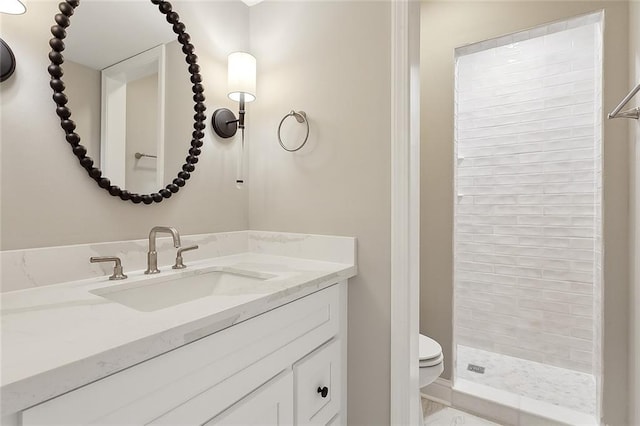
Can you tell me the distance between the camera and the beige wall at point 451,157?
1655 millimetres

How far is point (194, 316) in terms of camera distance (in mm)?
717

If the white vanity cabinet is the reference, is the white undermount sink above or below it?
above

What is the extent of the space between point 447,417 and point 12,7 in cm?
252

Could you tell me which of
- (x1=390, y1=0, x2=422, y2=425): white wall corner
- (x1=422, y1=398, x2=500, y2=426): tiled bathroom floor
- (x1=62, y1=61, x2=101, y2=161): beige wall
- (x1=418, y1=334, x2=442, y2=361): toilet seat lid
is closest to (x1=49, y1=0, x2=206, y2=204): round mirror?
(x1=62, y1=61, x2=101, y2=161): beige wall

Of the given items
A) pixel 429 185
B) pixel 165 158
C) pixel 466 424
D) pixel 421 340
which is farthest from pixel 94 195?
pixel 466 424

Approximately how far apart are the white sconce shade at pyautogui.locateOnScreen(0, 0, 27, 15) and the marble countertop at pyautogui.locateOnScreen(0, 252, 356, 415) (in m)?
0.76

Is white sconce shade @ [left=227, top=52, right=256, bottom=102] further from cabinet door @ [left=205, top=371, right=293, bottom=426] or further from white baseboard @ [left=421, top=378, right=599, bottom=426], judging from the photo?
white baseboard @ [left=421, top=378, right=599, bottom=426]

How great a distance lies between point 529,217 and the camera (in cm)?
247

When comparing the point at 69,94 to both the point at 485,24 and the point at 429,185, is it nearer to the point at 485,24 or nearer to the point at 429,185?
the point at 429,185

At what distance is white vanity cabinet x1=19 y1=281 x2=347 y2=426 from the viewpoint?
0.57m

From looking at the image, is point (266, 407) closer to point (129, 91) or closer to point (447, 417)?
point (129, 91)

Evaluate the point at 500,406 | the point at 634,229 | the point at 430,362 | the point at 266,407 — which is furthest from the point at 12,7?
→ the point at 500,406

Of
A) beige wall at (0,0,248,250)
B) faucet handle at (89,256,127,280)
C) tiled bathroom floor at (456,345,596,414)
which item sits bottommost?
tiled bathroom floor at (456,345,596,414)

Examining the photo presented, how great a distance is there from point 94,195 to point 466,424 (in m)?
2.10
